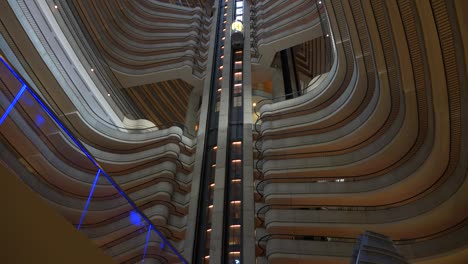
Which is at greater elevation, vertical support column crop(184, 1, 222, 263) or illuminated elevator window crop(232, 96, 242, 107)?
illuminated elevator window crop(232, 96, 242, 107)

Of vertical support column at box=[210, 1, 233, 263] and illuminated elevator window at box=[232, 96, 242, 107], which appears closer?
vertical support column at box=[210, 1, 233, 263]

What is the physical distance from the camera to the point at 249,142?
17391mm

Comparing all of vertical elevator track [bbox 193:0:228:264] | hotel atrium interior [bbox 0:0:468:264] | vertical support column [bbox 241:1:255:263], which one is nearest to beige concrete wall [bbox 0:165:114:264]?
hotel atrium interior [bbox 0:0:468:264]

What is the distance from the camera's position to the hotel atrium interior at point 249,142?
13.3ft

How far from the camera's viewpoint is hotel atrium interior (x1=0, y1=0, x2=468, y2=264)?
13.3 ft

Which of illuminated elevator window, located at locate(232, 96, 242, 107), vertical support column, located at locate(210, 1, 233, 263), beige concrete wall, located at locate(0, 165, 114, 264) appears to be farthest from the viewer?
illuminated elevator window, located at locate(232, 96, 242, 107)

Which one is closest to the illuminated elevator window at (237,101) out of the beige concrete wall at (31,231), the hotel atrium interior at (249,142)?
the hotel atrium interior at (249,142)

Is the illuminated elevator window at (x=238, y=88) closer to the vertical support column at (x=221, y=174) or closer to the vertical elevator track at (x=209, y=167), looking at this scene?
the vertical support column at (x=221, y=174)

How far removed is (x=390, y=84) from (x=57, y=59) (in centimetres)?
1136

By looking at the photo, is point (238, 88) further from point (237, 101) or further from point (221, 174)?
point (221, 174)

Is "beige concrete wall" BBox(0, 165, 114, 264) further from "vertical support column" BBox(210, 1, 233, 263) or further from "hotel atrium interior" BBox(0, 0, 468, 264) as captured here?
"vertical support column" BBox(210, 1, 233, 263)

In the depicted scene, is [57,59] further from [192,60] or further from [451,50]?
[451,50]

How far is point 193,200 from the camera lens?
15758 millimetres

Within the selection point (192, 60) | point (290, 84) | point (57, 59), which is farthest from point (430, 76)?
point (192, 60)
